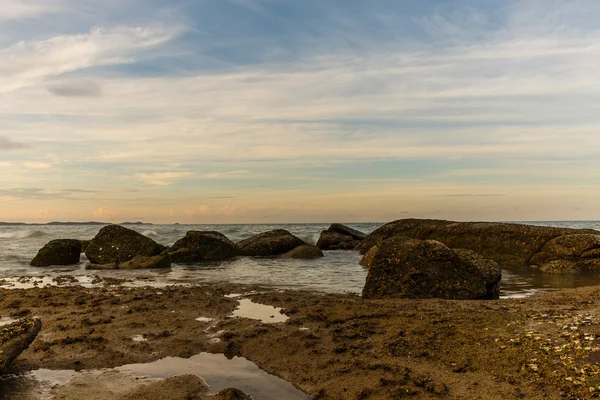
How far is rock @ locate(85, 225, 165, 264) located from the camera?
1565 centimetres

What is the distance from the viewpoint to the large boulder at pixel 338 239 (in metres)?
23.0

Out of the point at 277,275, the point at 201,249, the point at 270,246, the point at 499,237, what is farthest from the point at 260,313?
the point at 270,246

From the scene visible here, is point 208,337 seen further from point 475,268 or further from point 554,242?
point 554,242

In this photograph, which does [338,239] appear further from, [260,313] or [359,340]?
[359,340]

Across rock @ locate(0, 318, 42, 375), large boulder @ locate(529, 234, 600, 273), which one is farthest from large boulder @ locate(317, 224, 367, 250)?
rock @ locate(0, 318, 42, 375)

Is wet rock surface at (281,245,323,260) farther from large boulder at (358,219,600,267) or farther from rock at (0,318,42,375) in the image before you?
rock at (0,318,42,375)

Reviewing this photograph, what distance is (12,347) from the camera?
4289mm

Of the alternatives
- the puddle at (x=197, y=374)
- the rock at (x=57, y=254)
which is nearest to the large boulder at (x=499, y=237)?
the puddle at (x=197, y=374)

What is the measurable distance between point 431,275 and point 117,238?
478 inches

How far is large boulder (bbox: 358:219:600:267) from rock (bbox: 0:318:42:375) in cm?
1125

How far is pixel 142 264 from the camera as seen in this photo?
48.7 feet

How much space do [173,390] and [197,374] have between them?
49 centimetres

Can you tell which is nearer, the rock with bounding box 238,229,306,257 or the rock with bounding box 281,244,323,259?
the rock with bounding box 281,244,323,259

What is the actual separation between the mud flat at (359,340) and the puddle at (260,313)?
0.13 feet
